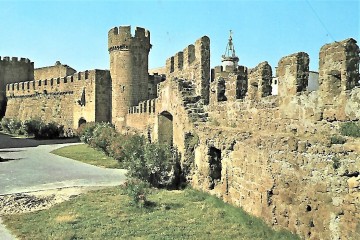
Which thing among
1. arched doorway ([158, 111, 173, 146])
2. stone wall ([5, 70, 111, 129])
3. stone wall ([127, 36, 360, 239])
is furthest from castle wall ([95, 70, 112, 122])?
stone wall ([127, 36, 360, 239])

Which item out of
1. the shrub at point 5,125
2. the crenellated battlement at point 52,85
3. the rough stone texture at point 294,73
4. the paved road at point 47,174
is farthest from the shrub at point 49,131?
the rough stone texture at point 294,73

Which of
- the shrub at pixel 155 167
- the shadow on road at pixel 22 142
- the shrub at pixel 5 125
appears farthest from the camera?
the shrub at pixel 5 125

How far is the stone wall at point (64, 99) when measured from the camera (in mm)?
31984

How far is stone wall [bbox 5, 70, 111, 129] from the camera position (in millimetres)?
31984

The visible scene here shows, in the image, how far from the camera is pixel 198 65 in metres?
13.7

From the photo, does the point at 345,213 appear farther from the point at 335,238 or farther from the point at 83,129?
the point at 83,129

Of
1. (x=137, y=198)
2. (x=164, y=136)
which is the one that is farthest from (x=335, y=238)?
(x=164, y=136)

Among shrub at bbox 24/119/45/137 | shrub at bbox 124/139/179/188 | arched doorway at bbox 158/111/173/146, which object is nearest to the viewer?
shrub at bbox 124/139/179/188

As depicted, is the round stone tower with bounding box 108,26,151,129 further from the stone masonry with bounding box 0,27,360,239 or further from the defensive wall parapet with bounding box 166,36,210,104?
the defensive wall parapet with bounding box 166,36,210,104

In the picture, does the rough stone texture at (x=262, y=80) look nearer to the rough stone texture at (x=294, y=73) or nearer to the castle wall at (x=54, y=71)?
the rough stone texture at (x=294, y=73)

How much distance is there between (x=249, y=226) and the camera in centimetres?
778

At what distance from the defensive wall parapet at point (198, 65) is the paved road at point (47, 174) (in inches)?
169

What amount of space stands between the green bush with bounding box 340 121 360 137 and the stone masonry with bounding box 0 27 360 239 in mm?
132

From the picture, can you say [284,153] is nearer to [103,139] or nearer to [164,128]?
[164,128]
